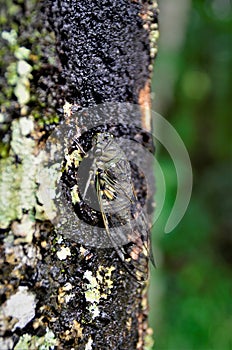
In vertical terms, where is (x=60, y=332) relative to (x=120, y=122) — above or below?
below

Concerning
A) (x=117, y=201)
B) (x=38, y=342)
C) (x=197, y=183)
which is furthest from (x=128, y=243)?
(x=197, y=183)

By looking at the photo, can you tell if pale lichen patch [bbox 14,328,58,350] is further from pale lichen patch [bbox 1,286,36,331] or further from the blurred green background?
the blurred green background

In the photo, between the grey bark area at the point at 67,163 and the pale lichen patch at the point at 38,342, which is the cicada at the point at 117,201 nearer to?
the grey bark area at the point at 67,163

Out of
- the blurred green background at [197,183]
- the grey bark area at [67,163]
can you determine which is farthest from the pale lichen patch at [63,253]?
the blurred green background at [197,183]

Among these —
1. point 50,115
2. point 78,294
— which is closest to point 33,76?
point 50,115

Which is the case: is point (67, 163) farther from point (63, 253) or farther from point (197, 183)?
point (197, 183)

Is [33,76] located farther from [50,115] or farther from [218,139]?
[218,139]
